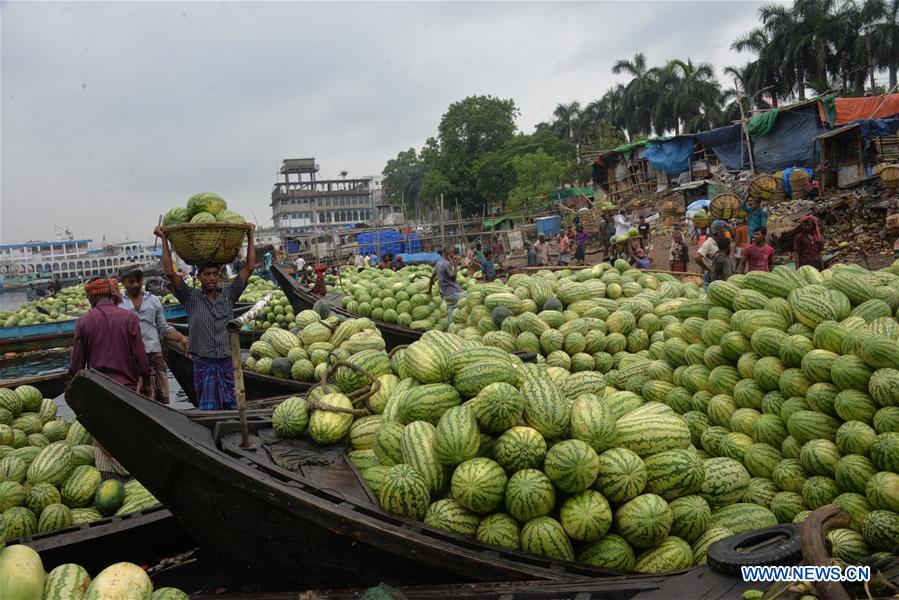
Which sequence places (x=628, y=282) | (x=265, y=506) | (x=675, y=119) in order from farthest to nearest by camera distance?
(x=675, y=119) < (x=628, y=282) < (x=265, y=506)

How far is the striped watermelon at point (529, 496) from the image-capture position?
2.82m

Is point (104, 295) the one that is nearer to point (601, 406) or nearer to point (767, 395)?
point (601, 406)

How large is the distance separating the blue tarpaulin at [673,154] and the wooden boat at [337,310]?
2584cm

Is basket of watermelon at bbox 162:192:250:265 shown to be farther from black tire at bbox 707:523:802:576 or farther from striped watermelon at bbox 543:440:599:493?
black tire at bbox 707:523:802:576

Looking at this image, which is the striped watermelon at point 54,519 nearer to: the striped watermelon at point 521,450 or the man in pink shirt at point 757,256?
the striped watermelon at point 521,450

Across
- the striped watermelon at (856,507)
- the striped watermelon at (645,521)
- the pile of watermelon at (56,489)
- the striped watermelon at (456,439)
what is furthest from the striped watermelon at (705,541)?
the pile of watermelon at (56,489)

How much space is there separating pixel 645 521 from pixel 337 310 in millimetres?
8338

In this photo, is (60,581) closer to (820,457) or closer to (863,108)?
(820,457)

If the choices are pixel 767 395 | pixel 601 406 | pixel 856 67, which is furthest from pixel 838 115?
pixel 601 406

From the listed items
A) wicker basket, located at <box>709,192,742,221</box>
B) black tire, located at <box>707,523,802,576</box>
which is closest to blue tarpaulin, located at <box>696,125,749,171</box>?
wicker basket, located at <box>709,192,742,221</box>

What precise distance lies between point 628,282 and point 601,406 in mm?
5119

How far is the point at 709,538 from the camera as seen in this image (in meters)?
3.02

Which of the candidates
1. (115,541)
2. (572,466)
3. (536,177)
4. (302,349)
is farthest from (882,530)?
(536,177)

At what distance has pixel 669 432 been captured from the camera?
3195mm
